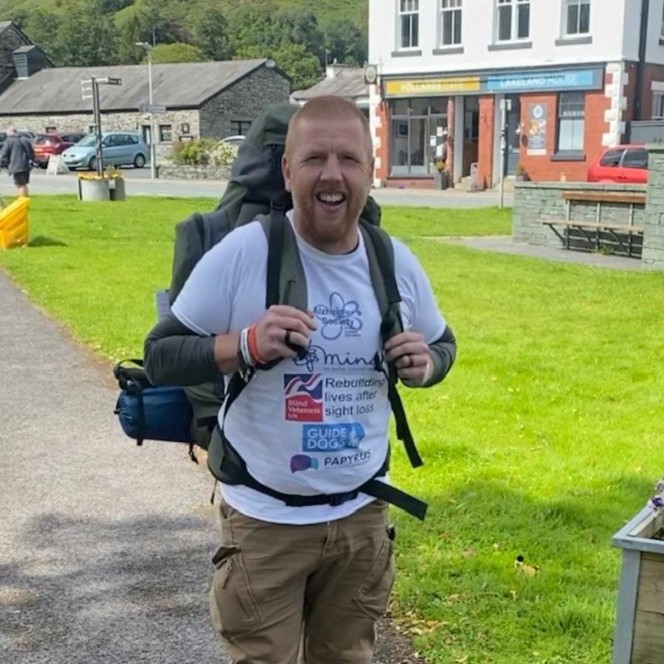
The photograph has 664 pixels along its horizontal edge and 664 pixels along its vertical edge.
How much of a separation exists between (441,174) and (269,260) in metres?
32.7

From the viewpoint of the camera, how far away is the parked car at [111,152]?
42.0 metres

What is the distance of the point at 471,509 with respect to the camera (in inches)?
185

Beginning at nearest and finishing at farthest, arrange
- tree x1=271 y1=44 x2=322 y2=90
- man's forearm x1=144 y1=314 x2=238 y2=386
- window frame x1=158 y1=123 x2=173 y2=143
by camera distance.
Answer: man's forearm x1=144 y1=314 x2=238 y2=386 → window frame x1=158 y1=123 x2=173 y2=143 → tree x1=271 y1=44 x2=322 y2=90

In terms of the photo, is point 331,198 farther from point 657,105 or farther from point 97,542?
point 657,105

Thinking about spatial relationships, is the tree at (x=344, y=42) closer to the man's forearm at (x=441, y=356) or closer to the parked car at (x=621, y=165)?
the parked car at (x=621, y=165)

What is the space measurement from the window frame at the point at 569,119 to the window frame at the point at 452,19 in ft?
14.4

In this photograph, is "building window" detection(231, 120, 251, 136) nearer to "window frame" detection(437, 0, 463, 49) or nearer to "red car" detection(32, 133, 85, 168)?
"red car" detection(32, 133, 85, 168)

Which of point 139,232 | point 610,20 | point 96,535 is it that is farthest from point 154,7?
point 96,535

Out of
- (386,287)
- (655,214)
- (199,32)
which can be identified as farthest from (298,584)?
(199,32)

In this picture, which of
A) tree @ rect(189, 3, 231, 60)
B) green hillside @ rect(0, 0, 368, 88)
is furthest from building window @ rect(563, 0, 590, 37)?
tree @ rect(189, 3, 231, 60)

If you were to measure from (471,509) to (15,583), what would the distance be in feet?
6.83

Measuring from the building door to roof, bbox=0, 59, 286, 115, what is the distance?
26810 millimetres

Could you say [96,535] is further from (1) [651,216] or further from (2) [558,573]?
(1) [651,216]

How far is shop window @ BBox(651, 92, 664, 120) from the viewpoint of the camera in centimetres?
3170
